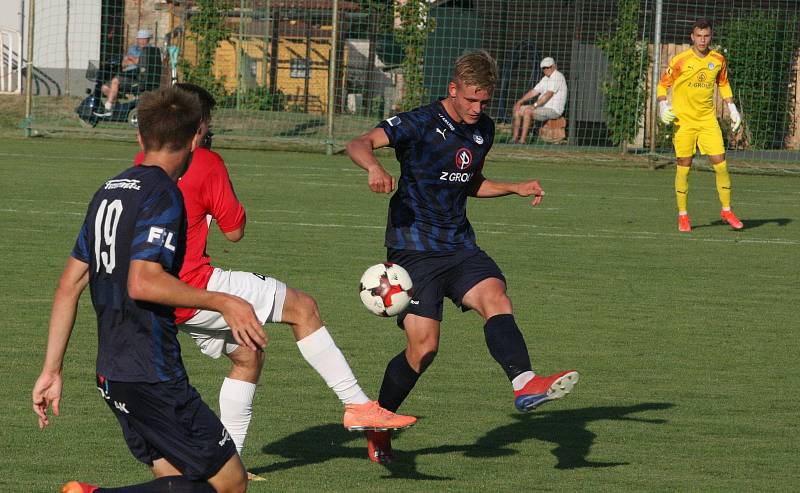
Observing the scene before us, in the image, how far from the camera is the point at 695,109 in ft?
49.9

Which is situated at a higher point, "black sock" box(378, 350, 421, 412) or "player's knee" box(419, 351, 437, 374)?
"player's knee" box(419, 351, 437, 374)

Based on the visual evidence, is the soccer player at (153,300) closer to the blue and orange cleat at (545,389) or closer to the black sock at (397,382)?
the blue and orange cleat at (545,389)

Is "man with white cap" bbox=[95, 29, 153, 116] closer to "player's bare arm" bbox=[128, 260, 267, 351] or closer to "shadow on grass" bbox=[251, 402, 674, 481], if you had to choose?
"shadow on grass" bbox=[251, 402, 674, 481]

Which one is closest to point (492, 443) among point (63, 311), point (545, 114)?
point (63, 311)

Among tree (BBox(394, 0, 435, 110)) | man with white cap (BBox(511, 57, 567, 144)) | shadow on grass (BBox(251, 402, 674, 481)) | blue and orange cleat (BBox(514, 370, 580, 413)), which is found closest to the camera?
blue and orange cleat (BBox(514, 370, 580, 413))

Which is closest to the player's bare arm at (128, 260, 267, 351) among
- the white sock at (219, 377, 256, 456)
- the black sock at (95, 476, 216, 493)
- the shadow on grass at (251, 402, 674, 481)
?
the black sock at (95, 476, 216, 493)

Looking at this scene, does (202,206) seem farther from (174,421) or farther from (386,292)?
(174,421)

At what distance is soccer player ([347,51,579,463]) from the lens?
638 cm

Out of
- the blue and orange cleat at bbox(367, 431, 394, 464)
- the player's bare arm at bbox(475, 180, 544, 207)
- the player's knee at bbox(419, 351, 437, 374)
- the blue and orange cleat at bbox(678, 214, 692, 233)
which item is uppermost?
the player's bare arm at bbox(475, 180, 544, 207)

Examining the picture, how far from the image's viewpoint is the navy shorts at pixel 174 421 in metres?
4.16

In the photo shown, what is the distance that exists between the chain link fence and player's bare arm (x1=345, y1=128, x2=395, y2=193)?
650 inches

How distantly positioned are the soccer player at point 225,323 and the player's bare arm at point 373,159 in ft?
2.01

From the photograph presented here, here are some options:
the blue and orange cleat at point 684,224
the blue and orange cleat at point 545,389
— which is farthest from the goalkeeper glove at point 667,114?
the blue and orange cleat at point 545,389

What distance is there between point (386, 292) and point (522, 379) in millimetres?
807
